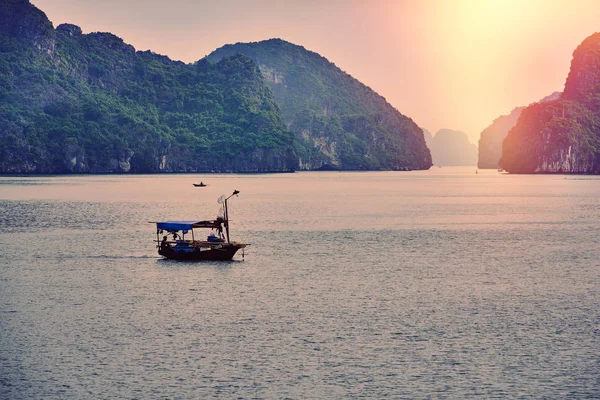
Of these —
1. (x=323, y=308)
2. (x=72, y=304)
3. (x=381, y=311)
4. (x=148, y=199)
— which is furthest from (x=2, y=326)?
(x=148, y=199)

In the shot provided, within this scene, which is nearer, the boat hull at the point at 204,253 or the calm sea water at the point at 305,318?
the calm sea water at the point at 305,318

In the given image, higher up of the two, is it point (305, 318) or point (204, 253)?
point (204, 253)

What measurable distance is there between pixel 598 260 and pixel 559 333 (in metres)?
28.5

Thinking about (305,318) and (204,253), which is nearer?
(305,318)

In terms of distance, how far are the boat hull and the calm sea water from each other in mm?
1239

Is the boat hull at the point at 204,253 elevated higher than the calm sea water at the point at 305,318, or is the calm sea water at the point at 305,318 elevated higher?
the boat hull at the point at 204,253

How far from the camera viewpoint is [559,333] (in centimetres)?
3459

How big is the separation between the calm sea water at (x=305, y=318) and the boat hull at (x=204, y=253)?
4.07 ft

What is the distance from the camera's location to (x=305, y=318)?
37.9 meters

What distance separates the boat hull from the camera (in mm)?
58656

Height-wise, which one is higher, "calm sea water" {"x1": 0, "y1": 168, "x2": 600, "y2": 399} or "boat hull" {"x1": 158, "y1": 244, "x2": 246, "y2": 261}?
"boat hull" {"x1": 158, "y1": 244, "x2": 246, "y2": 261}

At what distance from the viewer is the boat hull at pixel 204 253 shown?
58.7 metres

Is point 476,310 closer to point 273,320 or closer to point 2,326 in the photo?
point 273,320

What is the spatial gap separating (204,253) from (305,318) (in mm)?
22467
